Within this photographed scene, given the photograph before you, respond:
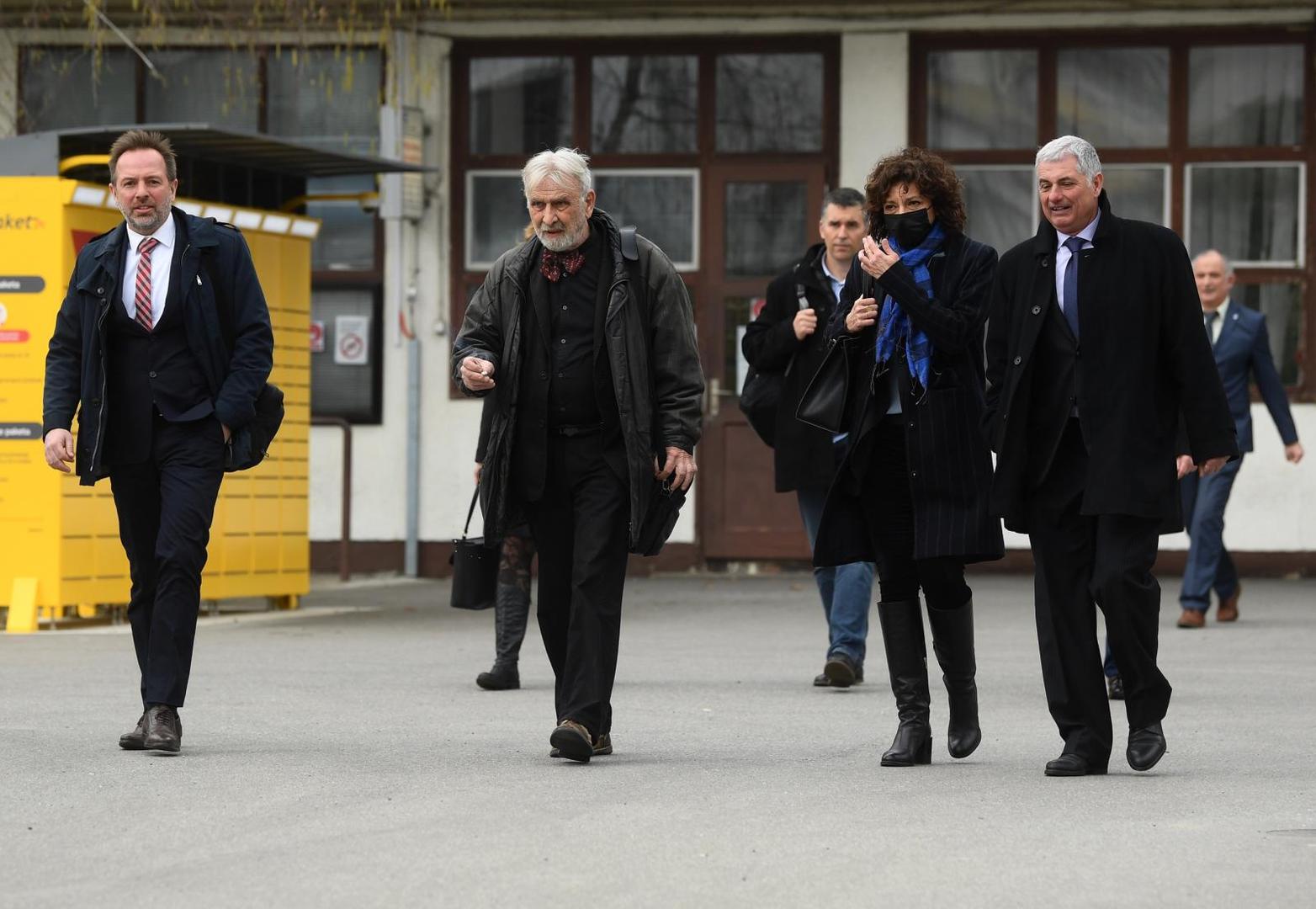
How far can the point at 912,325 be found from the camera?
302 inches

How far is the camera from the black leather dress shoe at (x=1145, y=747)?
7441mm

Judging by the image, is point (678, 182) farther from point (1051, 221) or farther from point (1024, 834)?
point (1024, 834)

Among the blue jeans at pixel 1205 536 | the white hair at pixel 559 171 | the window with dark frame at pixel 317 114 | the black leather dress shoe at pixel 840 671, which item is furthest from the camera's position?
the window with dark frame at pixel 317 114

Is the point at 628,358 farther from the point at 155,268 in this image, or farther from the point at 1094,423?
the point at 155,268

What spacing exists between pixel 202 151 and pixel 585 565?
6.80 metres

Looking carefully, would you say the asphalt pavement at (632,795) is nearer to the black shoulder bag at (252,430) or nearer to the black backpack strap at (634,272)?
the black shoulder bag at (252,430)

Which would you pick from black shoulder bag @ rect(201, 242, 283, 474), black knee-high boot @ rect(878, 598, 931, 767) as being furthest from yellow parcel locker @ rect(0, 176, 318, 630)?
black knee-high boot @ rect(878, 598, 931, 767)

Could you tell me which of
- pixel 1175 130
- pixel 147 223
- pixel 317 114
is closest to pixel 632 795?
pixel 147 223

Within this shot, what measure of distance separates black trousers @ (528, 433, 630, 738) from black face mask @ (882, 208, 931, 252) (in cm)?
115

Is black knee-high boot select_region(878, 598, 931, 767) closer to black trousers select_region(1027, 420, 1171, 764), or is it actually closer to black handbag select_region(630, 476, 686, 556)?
black trousers select_region(1027, 420, 1171, 764)

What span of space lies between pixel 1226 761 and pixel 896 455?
1461 millimetres

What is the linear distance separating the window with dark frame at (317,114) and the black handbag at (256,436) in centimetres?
999

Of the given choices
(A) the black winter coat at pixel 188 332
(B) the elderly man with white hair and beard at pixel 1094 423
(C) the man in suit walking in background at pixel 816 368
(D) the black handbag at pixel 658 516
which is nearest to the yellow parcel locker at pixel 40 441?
(C) the man in suit walking in background at pixel 816 368

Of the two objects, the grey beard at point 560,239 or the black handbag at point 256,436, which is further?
the black handbag at point 256,436
